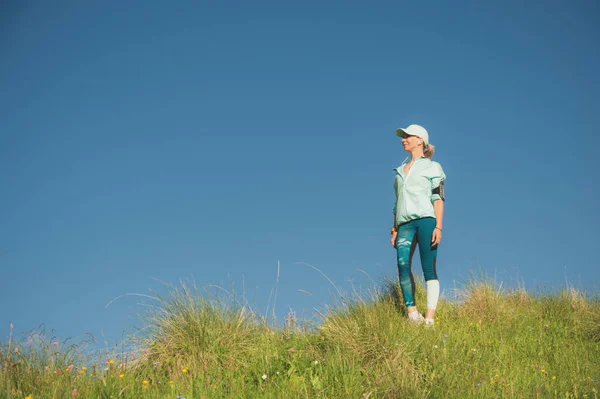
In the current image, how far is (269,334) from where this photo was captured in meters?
6.55

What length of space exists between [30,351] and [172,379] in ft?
5.28

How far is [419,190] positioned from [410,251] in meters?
0.97

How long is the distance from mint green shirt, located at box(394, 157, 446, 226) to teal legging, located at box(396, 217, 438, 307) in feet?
0.44

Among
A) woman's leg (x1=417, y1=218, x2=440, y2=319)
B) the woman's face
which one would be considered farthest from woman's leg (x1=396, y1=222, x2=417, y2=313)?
the woman's face

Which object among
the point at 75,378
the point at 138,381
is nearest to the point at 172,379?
the point at 138,381

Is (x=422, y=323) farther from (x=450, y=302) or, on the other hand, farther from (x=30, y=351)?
(x=30, y=351)

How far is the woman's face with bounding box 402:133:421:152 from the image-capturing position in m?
8.59

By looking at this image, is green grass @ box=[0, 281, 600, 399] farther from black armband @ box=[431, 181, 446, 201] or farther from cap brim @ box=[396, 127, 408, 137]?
cap brim @ box=[396, 127, 408, 137]

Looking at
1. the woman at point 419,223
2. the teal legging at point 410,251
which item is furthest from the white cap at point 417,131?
the teal legging at point 410,251

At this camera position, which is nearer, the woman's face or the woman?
the woman

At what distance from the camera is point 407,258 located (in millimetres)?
7910

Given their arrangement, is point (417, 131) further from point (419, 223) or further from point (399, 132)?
point (419, 223)

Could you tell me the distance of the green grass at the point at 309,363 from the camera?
4.95 metres

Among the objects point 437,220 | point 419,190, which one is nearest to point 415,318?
point 437,220
